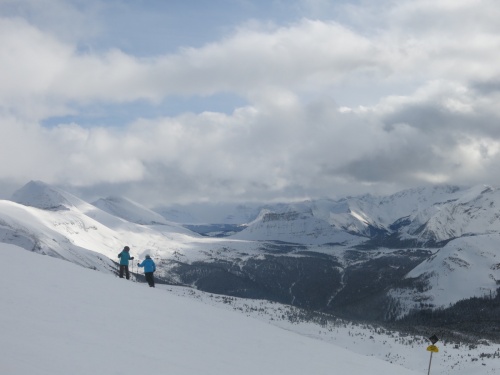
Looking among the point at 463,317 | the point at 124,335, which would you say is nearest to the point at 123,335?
the point at 124,335

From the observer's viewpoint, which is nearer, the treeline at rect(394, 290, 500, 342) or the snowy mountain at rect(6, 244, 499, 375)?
the snowy mountain at rect(6, 244, 499, 375)

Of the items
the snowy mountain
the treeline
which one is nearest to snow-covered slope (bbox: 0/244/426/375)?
the snowy mountain

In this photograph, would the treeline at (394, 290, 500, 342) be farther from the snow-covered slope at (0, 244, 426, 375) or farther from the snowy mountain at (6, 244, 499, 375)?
the snow-covered slope at (0, 244, 426, 375)

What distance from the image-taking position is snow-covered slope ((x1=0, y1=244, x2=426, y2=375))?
595 inches

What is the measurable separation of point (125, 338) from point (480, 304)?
205 m

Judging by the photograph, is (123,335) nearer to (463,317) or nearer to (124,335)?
(124,335)

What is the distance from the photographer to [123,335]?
19.1 m

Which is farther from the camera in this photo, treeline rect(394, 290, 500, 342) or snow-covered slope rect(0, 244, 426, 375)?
treeline rect(394, 290, 500, 342)

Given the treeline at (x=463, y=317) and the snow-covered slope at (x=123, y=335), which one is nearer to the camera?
the snow-covered slope at (x=123, y=335)

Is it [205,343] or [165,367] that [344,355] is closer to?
[205,343]

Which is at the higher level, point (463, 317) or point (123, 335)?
point (123, 335)

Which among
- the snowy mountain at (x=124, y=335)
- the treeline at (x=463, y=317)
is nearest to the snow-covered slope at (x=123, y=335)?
the snowy mountain at (x=124, y=335)

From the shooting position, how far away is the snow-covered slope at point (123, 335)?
15125 mm

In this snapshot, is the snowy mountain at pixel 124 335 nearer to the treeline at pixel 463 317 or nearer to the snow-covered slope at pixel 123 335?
the snow-covered slope at pixel 123 335
